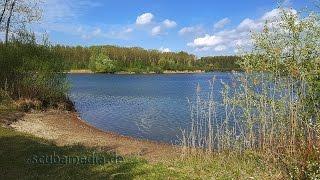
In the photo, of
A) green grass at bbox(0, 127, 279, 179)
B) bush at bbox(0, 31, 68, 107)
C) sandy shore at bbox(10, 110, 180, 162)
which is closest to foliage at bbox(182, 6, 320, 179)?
green grass at bbox(0, 127, 279, 179)

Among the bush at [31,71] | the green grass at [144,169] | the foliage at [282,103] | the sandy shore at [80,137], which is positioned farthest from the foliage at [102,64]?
the green grass at [144,169]

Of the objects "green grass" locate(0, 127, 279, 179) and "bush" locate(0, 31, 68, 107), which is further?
"bush" locate(0, 31, 68, 107)

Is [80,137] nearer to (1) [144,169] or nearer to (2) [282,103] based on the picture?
(1) [144,169]

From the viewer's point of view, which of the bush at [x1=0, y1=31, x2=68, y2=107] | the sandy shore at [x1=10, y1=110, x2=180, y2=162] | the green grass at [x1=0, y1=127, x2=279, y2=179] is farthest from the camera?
the bush at [x1=0, y1=31, x2=68, y2=107]

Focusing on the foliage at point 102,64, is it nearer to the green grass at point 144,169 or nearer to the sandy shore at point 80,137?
the sandy shore at point 80,137

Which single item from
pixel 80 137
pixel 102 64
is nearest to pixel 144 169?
pixel 80 137

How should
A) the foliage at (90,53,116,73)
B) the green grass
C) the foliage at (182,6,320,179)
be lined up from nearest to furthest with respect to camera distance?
1. the foliage at (182,6,320,179)
2. the green grass
3. the foliage at (90,53,116,73)

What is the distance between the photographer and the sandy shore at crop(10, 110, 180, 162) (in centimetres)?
1850

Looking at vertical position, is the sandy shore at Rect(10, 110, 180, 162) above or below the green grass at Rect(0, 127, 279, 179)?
below

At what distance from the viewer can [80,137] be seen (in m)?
21.9

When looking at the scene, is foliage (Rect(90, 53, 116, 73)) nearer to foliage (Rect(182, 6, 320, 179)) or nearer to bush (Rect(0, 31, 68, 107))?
bush (Rect(0, 31, 68, 107))

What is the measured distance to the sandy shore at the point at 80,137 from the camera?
18500mm

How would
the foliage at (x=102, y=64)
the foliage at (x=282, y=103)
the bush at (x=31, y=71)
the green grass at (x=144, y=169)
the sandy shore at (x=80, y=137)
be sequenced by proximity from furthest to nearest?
the foliage at (x=102, y=64) → the bush at (x=31, y=71) → the sandy shore at (x=80, y=137) → the green grass at (x=144, y=169) → the foliage at (x=282, y=103)

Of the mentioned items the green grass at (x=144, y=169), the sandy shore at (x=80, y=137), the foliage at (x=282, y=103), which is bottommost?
the sandy shore at (x=80, y=137)
